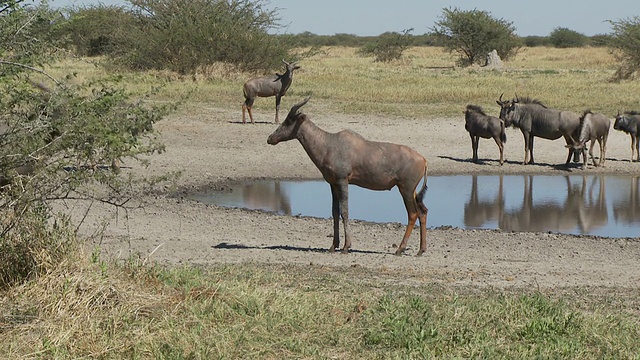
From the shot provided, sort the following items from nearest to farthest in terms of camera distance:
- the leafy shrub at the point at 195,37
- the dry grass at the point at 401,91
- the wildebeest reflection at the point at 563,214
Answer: the wildebeest reflection at the point at 563,214, the dry grass at the point at 401,91, the leafy shrub at the point at 195,37

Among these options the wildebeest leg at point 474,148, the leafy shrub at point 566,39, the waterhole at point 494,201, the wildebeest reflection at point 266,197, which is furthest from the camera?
the leafy shrub at point 566,39

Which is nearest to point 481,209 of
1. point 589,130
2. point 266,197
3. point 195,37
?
point 266,197

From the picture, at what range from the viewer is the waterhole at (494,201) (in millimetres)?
16172

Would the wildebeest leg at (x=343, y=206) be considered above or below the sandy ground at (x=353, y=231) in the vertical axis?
above

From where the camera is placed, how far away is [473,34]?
5691 cm

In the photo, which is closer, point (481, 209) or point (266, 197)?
point (481, 209)

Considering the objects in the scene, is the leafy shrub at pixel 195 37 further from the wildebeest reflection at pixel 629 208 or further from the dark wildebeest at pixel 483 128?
the wildebeest reflection at pixel 629 208

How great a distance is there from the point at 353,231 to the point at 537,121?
8973 millimetres

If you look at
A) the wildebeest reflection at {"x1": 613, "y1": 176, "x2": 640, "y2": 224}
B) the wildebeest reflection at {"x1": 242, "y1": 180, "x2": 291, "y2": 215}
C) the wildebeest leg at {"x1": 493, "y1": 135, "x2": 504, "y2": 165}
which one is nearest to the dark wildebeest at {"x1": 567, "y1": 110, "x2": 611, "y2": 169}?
the wildebeest leg at {"x1": 493, "y1": 135, "x2": 504, "y2": 165}

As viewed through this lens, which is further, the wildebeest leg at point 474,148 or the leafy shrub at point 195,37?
the leafy shrub at point 195,37

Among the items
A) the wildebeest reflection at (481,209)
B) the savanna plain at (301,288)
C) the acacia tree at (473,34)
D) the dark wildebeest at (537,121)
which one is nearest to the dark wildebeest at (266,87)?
the savanna plain at (301,288)

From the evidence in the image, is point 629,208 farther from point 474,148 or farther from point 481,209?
point 474,148

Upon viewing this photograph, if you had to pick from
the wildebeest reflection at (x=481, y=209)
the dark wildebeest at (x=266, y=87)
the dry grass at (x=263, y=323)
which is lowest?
the wildebeest reflection at (x=481, y=209)

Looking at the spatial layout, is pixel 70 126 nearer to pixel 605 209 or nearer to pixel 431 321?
pixel 431 321
